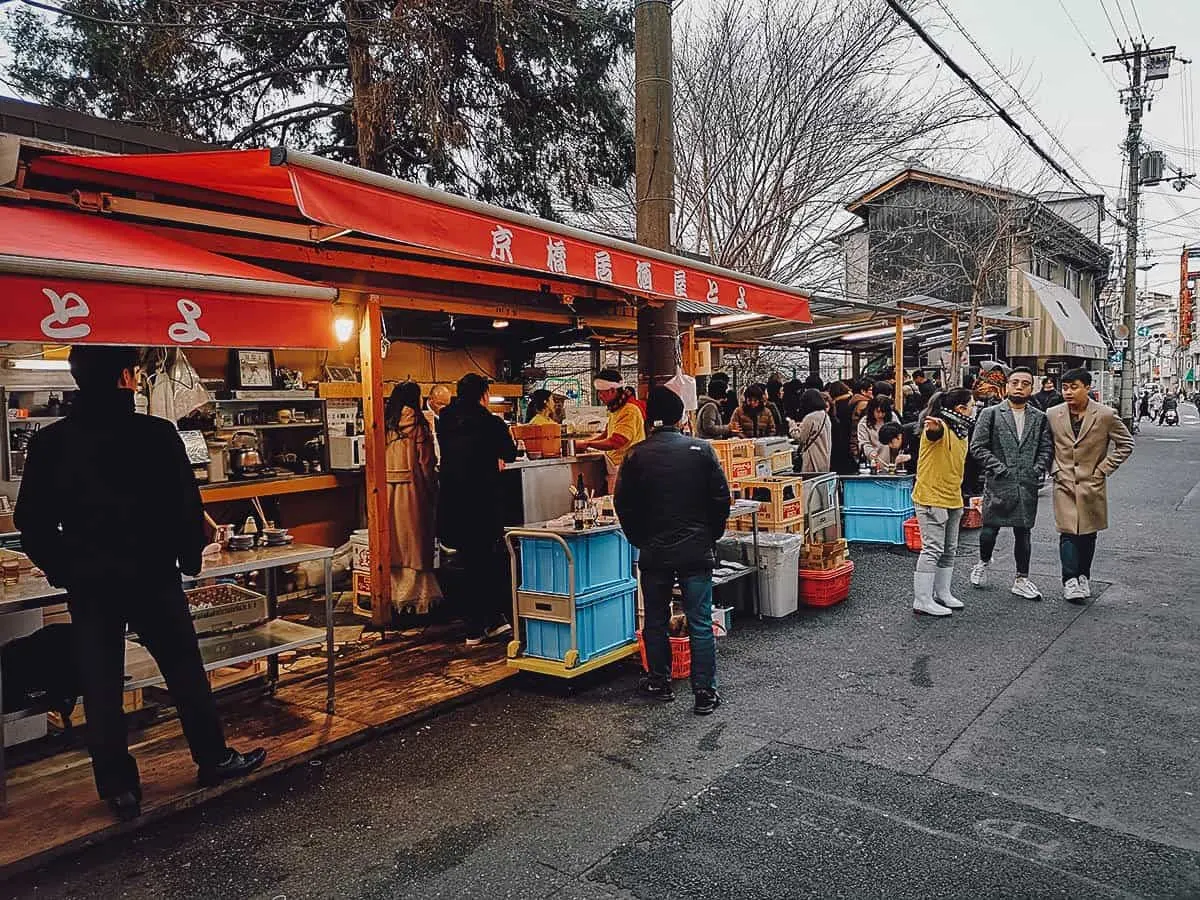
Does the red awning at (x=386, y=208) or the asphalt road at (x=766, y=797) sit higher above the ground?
the red awning at (x=386, y=208)

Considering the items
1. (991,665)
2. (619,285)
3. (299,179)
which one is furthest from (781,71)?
(299,179)

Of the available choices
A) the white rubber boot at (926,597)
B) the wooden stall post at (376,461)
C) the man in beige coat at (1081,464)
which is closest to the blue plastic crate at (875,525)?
the man in beige coat at (1081,464)

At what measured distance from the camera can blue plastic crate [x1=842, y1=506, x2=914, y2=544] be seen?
31.7ft

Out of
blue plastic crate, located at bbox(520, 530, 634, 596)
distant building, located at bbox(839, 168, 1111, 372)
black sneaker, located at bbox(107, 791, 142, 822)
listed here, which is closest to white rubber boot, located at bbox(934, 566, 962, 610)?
blue plastic crate, located at bbox(520, 530, 634, 596)

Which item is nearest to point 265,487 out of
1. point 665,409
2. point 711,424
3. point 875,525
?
point 665,409

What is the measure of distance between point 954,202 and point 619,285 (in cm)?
1781

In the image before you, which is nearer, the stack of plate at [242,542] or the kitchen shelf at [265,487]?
the stack of plate at [242,542]

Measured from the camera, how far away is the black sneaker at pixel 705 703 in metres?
4.84

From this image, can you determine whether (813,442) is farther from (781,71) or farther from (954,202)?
(954,202)

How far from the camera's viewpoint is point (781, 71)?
556 inches

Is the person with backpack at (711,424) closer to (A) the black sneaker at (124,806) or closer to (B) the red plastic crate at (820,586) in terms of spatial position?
(B) the red plastic crate at (820,586)

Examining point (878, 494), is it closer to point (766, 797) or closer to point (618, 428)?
point (618, 428)

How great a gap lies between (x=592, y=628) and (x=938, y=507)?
3.27 metres

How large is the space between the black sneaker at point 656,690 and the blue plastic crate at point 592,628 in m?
0.39
